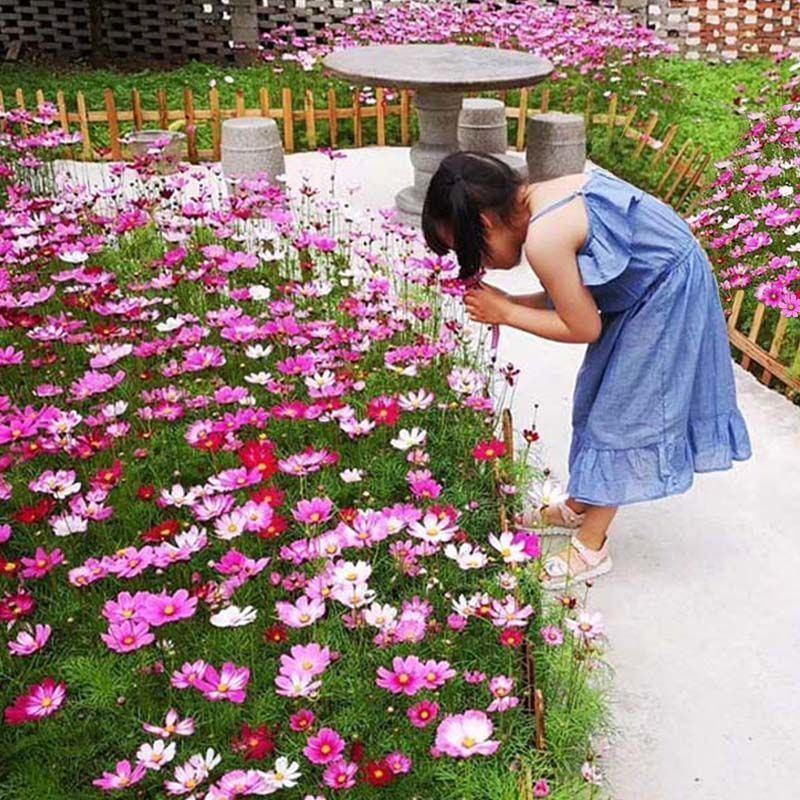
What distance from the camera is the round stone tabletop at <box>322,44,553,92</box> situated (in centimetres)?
523

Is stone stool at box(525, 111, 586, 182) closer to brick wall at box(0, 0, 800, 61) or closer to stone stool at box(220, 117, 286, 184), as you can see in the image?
stone stool at box(220, 117, 286, 184)

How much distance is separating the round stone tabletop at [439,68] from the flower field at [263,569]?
1927 mm

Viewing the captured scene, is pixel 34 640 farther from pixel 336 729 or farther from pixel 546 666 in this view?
pixel 546 666

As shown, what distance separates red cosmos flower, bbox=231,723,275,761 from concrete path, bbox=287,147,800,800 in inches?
31.6

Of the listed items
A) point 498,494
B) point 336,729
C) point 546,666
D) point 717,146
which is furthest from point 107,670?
point 717,146

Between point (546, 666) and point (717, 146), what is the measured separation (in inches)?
208

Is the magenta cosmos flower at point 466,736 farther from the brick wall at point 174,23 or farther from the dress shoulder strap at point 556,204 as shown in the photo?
the brick wall at point 174,23

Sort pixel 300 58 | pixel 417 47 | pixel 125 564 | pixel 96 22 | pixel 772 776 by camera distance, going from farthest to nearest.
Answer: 1. pixel 96 22
2. pixel 300 58
3. pixel 417 47
4. pixel 772 776
5. pixel 125 564

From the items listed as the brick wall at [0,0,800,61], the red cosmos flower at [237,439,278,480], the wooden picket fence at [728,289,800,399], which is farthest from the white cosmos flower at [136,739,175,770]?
the brick wall at [0,0,800,61]

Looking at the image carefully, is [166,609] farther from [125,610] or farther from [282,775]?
[282,775]

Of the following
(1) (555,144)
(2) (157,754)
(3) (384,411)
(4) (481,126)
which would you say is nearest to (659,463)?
(3) (384,411)

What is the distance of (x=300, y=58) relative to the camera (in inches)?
352

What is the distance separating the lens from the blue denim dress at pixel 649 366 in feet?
8.29

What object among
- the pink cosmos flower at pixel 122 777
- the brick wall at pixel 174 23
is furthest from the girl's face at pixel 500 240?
the brick wall at pixel 174 23
